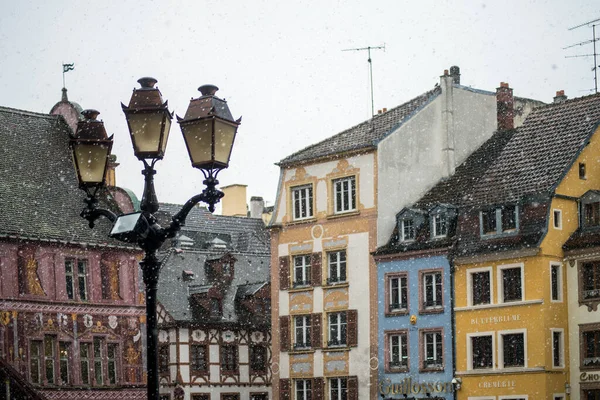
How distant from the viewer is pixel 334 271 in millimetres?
47906

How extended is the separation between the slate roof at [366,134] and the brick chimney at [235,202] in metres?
23.6

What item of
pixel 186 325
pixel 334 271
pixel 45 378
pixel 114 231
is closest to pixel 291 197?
pixel 334 271

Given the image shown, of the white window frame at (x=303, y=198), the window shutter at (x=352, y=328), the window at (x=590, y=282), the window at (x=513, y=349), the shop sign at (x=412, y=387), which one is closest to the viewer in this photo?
the window at (x=590, y=282)

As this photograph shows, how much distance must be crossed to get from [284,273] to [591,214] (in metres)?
12.7

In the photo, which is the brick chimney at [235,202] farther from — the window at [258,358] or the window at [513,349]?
the window at [513,349]

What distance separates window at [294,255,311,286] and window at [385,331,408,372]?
467 centimetres

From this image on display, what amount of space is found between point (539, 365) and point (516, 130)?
10.0 metres

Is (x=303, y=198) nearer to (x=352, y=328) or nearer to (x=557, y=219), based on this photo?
(x=352, y=328)

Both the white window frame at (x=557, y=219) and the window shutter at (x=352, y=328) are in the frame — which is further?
the window shutter at (x=352, y=328)

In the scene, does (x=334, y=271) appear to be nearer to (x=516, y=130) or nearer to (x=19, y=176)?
(x=516, y=130)

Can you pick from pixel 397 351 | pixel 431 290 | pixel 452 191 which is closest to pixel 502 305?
pixel 431 290

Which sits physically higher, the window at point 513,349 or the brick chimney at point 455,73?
the brick chimney at point 455,73

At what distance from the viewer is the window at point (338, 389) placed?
4675 centimetres

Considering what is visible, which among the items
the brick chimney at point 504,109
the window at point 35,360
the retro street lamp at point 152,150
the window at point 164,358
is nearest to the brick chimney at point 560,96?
the brick chimney at point 504,109
